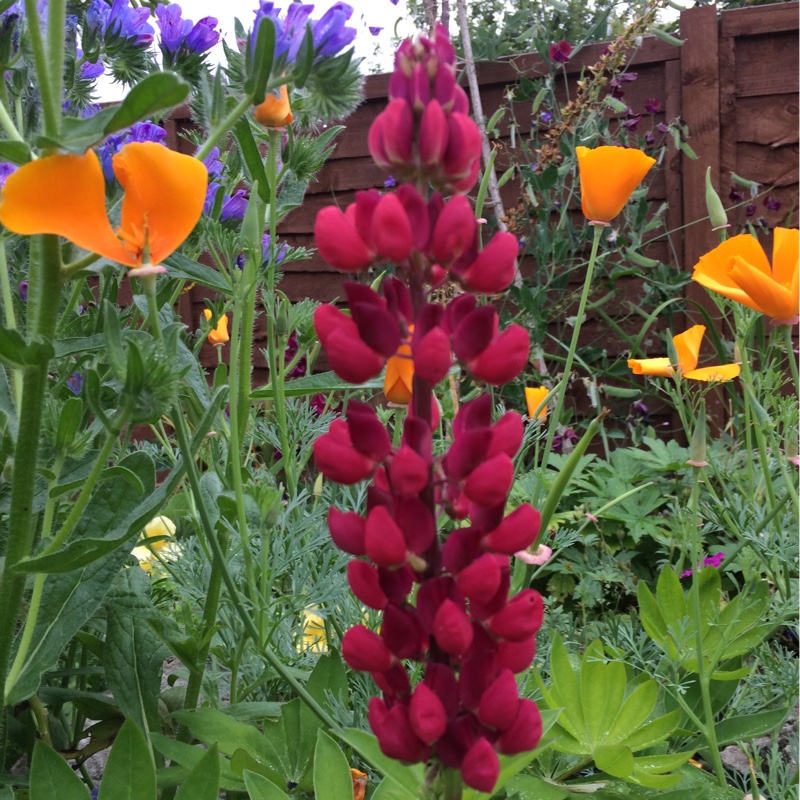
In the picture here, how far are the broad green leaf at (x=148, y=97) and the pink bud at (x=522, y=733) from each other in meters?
0.37

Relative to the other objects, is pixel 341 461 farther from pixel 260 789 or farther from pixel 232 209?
pixel 232 209

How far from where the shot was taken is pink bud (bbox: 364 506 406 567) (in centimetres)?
35

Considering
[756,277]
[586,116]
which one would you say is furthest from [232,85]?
[586,116]

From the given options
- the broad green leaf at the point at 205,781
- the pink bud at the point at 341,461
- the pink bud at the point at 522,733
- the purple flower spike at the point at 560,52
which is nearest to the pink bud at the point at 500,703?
the pink bud at the point at 522,733

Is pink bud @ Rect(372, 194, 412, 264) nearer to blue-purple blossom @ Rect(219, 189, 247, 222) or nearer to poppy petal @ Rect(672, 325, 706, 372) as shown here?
blue-purple blossom @ Rect(219, 189, 247, 222)

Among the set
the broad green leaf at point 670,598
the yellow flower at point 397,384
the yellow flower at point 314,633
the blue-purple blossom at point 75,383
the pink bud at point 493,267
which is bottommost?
the yellow flower at point 314,633

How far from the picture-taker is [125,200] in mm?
474

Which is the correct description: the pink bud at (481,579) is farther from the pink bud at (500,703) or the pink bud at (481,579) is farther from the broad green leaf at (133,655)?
the broad green leaf at (133,655)

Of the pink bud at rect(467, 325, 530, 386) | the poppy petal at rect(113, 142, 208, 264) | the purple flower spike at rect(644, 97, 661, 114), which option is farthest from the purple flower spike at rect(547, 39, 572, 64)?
the pink bud at rect(467, 325, 530, 386)

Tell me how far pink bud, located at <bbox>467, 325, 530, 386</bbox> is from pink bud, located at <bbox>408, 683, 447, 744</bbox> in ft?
0.48

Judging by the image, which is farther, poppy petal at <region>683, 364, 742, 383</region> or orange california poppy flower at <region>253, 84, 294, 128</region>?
poppy petal at <region>683, 364, 742, 383</region>

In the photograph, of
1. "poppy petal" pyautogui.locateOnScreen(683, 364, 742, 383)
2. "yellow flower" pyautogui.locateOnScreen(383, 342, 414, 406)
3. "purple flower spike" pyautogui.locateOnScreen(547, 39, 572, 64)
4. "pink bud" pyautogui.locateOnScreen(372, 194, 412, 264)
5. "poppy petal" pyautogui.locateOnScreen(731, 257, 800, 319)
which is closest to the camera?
"pink bud" pyautogui.locateOnScreen(372, 194, 412, 264)

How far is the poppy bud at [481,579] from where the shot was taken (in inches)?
13.7

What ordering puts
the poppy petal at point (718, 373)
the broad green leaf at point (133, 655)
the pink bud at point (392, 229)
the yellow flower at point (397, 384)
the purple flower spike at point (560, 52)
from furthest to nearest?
the purple flower spike at point (560, 52) < the poppy petal at point (718, 373) < the broad green leaf at point (133, 655) < the yellow flower at point (397, 384) < the pink bud at point (392, 229)
